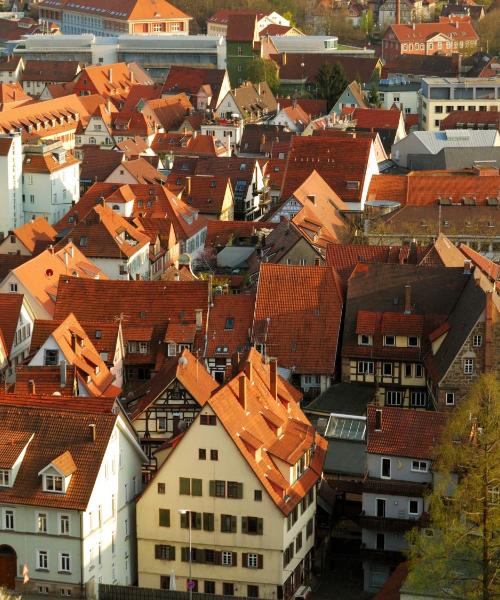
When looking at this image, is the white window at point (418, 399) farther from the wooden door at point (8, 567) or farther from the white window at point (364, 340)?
the wooden door at point (8, 567)

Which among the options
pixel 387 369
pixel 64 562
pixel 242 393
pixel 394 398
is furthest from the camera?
pixel 387 369

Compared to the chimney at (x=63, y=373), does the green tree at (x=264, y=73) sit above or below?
above

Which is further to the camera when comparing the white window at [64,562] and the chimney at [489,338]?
the chimney at [489,338]

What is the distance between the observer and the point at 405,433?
2379 inches

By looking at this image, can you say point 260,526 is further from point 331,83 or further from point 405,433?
point 331,83

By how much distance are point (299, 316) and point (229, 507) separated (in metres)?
20.7

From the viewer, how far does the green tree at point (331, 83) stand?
6230 inches

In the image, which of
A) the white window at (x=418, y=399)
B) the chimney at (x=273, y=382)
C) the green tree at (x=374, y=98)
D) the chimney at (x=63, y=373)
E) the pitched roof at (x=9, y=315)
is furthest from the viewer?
the green tree at (x=374, y=98)

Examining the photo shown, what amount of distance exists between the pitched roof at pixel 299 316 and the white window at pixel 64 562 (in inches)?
827

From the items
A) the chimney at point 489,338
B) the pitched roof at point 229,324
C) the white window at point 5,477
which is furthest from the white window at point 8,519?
the chimney at point 489,338

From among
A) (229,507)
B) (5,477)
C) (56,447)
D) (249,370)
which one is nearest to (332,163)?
(249,370)

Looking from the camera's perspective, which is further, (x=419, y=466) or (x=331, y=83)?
(x=331, y=83)

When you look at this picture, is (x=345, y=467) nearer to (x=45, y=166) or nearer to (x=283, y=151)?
(x=45, y=166)

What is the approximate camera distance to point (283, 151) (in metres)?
126
